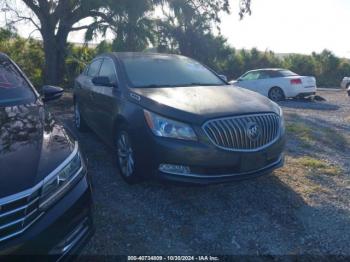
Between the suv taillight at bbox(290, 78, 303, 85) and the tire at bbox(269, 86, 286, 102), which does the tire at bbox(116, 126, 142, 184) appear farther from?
the tire at bbox(269, 86, 286, 102)

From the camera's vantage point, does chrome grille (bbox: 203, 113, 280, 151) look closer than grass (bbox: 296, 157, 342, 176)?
Yes

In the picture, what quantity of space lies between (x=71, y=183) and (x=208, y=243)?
138cm

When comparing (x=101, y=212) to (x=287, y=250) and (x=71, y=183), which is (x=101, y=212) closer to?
(x=71, y=183)

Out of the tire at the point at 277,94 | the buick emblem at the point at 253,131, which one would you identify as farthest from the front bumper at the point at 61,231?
the tire at the point at 277,94

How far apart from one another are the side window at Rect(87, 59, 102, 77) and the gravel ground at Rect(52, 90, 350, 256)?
1.54 m

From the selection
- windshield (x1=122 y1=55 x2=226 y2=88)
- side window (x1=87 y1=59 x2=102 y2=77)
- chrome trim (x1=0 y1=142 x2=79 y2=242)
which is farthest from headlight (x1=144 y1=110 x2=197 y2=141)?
side window (x1=87 y1=59 x2=102 y2=77)

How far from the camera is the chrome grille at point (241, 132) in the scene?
3.62 m

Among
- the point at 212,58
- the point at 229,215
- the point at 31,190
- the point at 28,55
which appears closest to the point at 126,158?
the point at 229,215

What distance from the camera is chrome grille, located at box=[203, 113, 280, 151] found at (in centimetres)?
362

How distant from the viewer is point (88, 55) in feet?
64.2

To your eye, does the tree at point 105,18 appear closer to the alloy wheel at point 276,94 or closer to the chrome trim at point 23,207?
the alloy wheel at point 276,94

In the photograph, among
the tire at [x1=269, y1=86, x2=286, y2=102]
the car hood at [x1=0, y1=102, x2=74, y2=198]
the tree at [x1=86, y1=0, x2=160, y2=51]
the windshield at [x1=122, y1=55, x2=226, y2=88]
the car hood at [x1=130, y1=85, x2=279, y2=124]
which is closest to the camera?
the car hood at [x1=0, y1=102, x2=74, y2=198]

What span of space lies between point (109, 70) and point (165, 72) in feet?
2.75

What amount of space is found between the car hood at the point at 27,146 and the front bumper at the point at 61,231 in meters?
0.24
